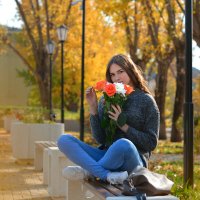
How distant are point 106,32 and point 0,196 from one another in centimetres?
2282

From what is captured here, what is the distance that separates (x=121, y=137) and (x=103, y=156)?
244 millimetres

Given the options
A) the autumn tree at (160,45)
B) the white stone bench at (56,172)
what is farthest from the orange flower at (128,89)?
the autumn tree at (160,45)

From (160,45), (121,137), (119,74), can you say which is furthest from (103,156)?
(160,45)

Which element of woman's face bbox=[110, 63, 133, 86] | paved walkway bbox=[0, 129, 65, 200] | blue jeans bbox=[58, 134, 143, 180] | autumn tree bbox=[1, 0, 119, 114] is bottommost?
paved walkway bbox=[0, 129, 65, 200]

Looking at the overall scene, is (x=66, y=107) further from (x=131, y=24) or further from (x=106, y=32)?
(x=131, y=24)

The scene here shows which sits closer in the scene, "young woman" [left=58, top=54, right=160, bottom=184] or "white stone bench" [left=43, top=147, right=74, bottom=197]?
"young woman" [left=58, top=54, right=160, bottom=184]

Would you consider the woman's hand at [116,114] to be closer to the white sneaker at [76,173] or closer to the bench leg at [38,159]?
the white sneaker at [76,173]

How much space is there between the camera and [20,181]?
9.45 metres

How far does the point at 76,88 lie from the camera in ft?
131

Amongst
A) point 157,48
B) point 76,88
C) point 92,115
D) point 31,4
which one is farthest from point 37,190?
point 76,88

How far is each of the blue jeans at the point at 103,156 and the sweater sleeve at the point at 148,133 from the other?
0.18 metres

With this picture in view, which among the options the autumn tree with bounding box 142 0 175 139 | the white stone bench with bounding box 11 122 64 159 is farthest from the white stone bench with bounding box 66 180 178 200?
the autumn tree with bounding box 142 0 175 139

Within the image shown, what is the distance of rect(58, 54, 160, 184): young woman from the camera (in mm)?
4594

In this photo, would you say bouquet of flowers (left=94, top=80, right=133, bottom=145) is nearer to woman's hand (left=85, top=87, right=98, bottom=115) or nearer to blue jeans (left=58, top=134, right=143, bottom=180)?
woman's hand (left=85, top=87, right=98, bottom=115)
